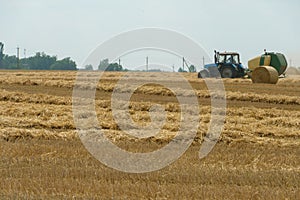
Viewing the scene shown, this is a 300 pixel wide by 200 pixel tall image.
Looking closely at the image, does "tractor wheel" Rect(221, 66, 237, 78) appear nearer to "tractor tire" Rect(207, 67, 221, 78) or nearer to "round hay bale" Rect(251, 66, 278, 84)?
"tractor tire" Rect(207, 67, 221, 78)

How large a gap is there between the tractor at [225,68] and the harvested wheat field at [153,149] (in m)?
13.0

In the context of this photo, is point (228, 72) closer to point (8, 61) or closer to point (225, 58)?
point (225, 58)

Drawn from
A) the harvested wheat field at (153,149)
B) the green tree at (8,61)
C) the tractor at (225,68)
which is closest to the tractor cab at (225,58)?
the tractor at (225,68)

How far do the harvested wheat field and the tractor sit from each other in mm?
12995

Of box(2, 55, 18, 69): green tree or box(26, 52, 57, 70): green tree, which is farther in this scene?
box(2, 55, 18, 69): green tree

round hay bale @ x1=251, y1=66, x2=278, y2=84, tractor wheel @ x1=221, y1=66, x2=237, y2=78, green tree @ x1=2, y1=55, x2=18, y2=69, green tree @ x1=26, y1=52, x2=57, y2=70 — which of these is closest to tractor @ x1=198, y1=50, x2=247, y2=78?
tractor wheel @ x1=221, y1=66, x2=237, y2=78

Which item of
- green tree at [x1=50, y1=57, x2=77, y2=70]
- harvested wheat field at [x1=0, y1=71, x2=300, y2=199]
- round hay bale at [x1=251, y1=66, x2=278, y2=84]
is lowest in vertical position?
harvested wheat field at [x1=0, y1=71, x2=300, y2=199]

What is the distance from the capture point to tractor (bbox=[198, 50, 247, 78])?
3309cm

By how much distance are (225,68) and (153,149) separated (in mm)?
23326

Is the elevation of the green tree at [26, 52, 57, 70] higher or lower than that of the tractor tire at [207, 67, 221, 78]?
higher

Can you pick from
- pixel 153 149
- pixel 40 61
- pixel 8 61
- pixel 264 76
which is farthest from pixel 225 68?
pixel 8 61

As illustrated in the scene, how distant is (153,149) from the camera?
11008 mm

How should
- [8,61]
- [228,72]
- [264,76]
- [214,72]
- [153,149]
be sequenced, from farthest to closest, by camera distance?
[8,61], [228,72], [214,72], [264,76], [153,149]

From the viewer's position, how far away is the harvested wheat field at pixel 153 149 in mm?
6984
